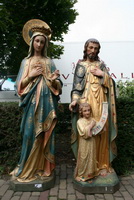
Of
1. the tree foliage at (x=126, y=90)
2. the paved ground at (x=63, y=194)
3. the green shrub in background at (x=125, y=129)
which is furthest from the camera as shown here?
the tree foliage at (x=126, y=90)

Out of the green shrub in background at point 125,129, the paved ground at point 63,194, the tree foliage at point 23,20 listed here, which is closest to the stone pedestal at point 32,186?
the paved ground at point 63,194

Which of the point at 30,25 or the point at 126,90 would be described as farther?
the point at 126,90

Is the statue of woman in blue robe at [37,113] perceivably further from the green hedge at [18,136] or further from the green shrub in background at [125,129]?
the green shrub in background at [125,129]

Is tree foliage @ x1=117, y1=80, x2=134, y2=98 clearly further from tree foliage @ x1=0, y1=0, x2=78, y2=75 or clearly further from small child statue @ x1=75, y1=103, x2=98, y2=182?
small child statue @ x1=75, y1=103, x2=98, y2=182

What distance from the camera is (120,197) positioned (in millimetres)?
3031

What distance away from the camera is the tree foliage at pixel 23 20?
7604 mm

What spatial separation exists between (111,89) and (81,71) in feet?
2.11

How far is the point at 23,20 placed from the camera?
814cm

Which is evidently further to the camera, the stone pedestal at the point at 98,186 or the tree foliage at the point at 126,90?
the tree foliage at the point at 126,90

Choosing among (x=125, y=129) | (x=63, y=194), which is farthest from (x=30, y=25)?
(x=125, y=129)

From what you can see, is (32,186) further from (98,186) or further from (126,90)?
(126,90)

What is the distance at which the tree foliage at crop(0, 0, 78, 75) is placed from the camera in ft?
24.9

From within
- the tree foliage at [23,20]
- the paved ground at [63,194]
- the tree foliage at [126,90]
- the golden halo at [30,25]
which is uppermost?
the tree foliage at [23,20]

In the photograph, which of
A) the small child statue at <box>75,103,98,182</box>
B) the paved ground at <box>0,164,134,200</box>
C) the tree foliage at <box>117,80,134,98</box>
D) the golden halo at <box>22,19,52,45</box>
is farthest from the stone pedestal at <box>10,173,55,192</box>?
the tree foliage at <box>117,80,134,98</box>
